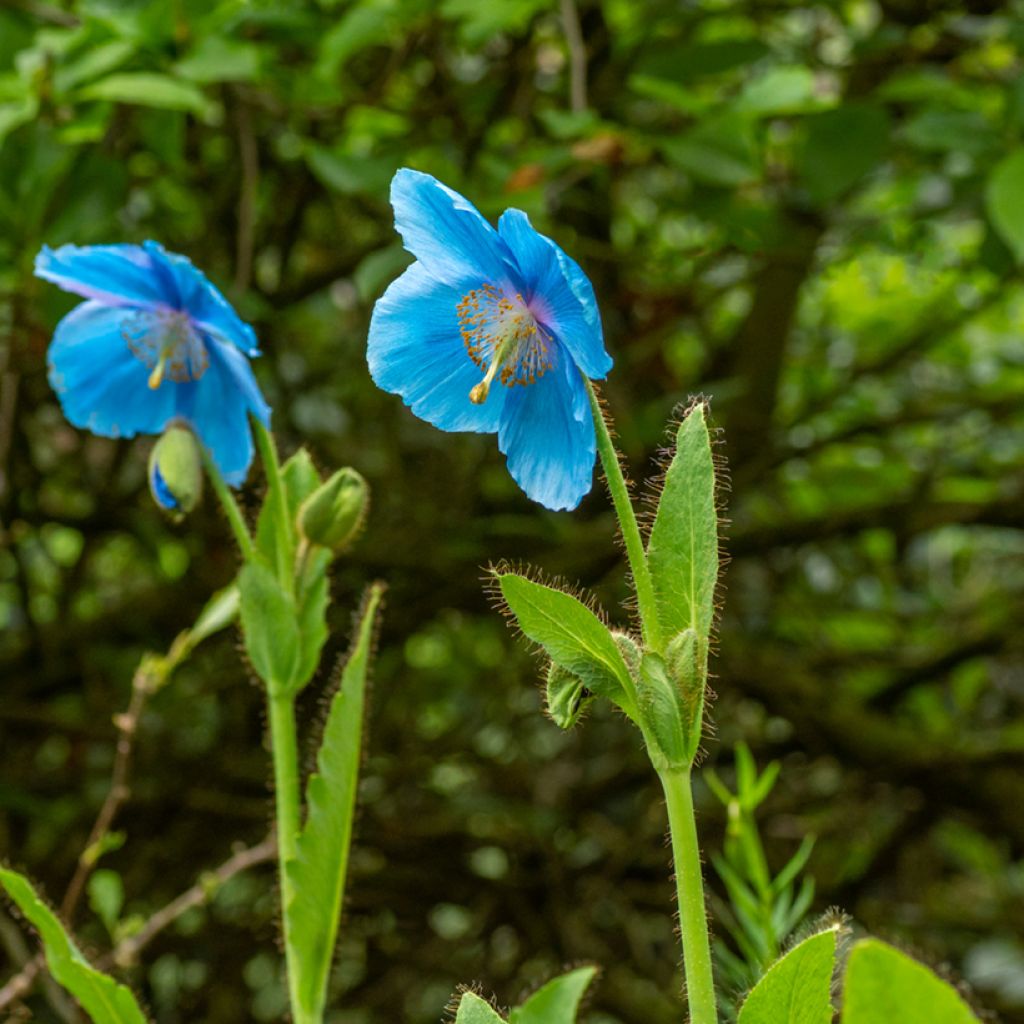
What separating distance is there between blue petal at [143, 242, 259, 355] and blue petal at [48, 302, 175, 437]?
0.05 metres

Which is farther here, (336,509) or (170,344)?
(170,344)

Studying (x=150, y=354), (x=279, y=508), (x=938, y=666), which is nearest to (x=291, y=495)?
(x=279, y=508)

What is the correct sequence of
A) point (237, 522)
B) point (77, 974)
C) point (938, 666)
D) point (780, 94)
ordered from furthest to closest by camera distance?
point (938, 666)
point (780, 94)
point (237, 522)
point (77, 974)

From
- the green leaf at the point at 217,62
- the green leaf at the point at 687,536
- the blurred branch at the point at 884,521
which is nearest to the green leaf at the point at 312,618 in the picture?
the green leaf at the point at 687,536

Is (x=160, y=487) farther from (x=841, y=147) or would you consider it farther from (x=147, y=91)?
(x=841, y=147)

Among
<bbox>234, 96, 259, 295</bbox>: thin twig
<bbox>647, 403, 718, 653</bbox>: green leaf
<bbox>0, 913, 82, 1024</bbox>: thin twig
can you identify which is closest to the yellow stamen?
<bbox>647, 403, 718, 653</bbox>: green leaf

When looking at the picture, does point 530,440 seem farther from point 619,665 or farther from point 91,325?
point 91,325

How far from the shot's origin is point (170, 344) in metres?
0.83

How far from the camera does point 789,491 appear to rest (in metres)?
2.23

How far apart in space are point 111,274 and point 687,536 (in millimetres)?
420

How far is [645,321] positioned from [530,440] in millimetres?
1232

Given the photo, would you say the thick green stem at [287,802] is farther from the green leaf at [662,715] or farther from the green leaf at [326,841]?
the green leaf at [662,715]

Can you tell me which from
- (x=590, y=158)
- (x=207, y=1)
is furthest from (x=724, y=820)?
(x=207, y=1)

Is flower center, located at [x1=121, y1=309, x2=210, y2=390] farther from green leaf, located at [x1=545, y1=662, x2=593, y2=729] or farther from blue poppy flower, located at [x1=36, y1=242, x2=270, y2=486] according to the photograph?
green leaf, located at [x1=545, y1=662, x2=593, y2=729]
